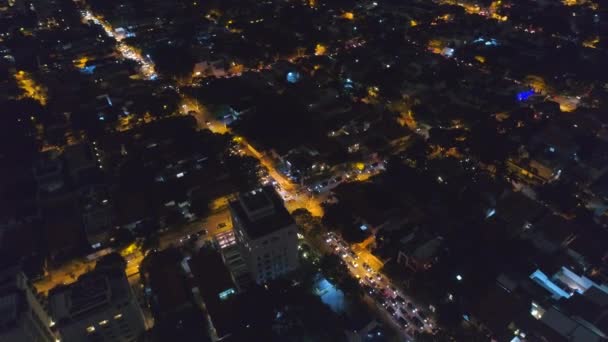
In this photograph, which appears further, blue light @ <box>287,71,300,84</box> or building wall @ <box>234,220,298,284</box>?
blue light @ <box>287,71,300,84</box>

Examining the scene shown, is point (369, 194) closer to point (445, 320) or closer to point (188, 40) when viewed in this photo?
point (445, 320)

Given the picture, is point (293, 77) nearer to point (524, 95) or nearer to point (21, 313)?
point (524, 95)

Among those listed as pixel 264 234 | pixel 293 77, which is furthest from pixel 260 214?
pixel 293 77

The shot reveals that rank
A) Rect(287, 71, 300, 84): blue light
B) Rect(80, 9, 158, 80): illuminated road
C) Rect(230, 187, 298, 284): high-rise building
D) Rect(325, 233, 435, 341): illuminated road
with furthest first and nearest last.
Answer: Rect(80, 9, 158, 80): illuminated road
Rect(287, 71, 300, 84): blue light
Rect(230, 187, 298, 284): high-rise building
Rect(325, 233, 435, 341): illuminated road

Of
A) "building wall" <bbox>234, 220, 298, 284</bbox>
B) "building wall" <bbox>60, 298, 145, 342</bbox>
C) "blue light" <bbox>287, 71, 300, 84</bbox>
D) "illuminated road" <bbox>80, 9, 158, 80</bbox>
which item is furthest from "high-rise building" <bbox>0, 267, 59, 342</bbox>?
"illuminated road" <bbox>80, 9, 158, 80</bbox>

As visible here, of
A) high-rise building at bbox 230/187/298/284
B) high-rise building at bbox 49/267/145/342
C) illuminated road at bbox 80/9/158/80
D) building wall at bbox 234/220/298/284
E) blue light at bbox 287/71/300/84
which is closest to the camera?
high-rise building at bbox 49/267/145/342

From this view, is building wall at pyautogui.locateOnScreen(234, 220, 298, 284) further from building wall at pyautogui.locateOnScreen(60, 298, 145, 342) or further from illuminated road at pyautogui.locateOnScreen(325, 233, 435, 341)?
building wall at pyautogui.locateOnScreen(60, 298, 145, 342)

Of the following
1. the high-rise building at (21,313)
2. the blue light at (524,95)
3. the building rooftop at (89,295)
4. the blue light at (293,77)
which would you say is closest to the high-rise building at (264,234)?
the building rooftop at (89,295)
